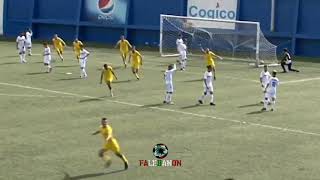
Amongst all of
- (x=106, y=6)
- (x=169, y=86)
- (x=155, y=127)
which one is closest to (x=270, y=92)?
(x=169, y=86)

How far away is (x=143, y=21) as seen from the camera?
5369cm

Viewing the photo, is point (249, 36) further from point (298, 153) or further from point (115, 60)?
point (298, 153)

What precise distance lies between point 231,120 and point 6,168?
9533 millimetres

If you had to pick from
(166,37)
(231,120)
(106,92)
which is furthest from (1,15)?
(231,120)

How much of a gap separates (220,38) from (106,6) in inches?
522

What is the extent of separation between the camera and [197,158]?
18188mm

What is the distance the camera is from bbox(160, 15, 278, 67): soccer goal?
42812mm

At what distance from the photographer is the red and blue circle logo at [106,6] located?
55.1 meters

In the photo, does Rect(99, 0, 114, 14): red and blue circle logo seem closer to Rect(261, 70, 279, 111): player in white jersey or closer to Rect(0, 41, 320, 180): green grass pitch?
Rect(0, 41, 320, 180): green grass pitch

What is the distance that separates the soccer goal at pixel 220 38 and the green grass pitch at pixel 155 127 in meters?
6.48

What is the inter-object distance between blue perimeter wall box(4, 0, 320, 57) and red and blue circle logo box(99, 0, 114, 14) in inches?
55.4
